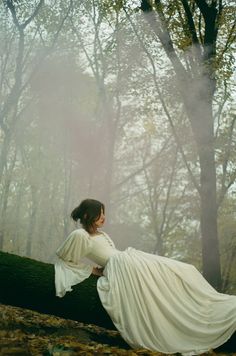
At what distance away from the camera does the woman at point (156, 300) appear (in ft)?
14.3

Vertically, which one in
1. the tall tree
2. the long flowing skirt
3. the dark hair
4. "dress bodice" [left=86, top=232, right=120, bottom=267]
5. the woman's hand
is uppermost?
the tall tree

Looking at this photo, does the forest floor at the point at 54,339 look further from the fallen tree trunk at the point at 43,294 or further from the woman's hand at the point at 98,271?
the woman's hand at the point at 98,271

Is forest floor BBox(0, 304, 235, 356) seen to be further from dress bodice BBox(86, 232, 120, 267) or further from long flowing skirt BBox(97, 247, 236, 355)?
dress bodice BBox(86, 232, 120, 267)

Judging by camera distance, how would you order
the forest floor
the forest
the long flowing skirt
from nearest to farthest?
the forest floor
the long flowing skirt
the forest

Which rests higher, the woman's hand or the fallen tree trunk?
the woman's hand

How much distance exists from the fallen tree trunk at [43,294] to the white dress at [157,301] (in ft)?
0.33

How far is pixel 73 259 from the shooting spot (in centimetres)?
474

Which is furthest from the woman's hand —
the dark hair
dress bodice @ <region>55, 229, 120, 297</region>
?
the dark hair

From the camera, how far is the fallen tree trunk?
4512 mm

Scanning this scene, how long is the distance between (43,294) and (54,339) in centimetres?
86

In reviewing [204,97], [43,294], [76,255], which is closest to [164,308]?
[76,255]

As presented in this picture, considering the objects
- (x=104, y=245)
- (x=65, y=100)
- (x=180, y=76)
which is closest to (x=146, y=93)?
(x=180, y=76)

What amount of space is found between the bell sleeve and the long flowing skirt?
256 millimetres

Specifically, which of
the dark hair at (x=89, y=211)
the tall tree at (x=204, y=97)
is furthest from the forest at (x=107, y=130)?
the dark hair at (x=89, y=211)
